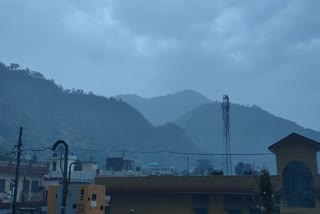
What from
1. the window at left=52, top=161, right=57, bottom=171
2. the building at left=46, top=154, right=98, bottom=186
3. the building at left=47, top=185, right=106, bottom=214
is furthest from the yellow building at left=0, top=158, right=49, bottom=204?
the building at left=47, top=185, right=106, bottom=214

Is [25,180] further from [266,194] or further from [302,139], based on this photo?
[266,194]

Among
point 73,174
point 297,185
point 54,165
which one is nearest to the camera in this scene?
point 297,185

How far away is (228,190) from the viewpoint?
3362 cm

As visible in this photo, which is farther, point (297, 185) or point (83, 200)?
point (297, 185)

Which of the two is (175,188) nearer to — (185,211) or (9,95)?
(185,211)

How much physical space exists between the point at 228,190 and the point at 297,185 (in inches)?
227

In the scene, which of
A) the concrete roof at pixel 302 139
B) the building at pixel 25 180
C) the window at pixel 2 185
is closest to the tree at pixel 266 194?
the concrete roof at pixel 302 139

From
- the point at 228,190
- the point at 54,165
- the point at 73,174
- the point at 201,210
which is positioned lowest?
the point at 201,210

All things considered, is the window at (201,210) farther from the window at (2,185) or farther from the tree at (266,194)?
the window at (2,185)

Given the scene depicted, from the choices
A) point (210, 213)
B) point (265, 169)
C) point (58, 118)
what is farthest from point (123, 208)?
point (58, 118)

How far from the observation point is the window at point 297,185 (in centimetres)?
3114

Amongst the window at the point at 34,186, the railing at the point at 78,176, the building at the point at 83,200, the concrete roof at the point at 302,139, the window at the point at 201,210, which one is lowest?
the window at the point at 201,210

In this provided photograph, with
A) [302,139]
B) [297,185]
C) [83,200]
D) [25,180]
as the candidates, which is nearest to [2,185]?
[25,180]

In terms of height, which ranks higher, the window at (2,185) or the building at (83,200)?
the window at (2,185)
